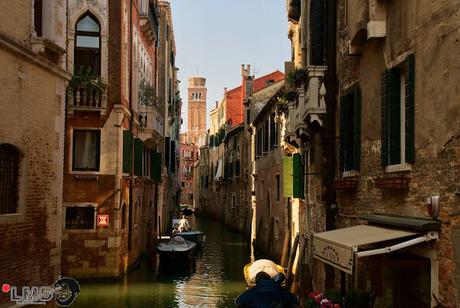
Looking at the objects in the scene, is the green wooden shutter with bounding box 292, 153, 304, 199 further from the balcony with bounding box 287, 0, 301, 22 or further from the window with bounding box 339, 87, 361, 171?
the window with bounding box 339, 87, 361, 171

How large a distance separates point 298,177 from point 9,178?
27.8ft

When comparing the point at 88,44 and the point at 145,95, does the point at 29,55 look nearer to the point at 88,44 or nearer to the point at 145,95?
the point at 88,44

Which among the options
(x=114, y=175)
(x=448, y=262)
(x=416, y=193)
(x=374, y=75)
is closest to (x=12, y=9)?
(x=374, y=75)

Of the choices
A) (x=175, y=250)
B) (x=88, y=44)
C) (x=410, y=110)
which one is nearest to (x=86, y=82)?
(x=88, y=44)

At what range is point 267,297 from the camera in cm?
694

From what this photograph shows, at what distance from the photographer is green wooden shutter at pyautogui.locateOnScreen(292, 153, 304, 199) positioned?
49.8 feet

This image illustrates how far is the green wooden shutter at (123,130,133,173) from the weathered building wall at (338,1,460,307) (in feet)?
36.9

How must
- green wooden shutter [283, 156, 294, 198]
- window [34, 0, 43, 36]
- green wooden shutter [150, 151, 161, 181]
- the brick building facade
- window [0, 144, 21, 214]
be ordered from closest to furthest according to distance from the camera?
window [0, 144, 21, 214], window [34, 0, 43, 36], green wooden shutter [283, 156, 294, 198], the brick building facade, green wooden shutter [150, 151, 161, 181]

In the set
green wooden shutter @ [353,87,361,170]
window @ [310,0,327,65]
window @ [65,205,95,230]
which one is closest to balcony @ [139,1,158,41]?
window @ [65,205,95,230]

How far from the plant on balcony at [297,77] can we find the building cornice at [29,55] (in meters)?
4.64

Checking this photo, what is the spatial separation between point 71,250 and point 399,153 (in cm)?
1275

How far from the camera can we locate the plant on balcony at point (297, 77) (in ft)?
39.9

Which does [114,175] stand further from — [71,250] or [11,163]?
[11,163]

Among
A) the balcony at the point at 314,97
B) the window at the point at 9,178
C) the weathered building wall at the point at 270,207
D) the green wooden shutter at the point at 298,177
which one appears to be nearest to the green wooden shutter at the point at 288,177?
the green wooden shutter at the point at 298,177
